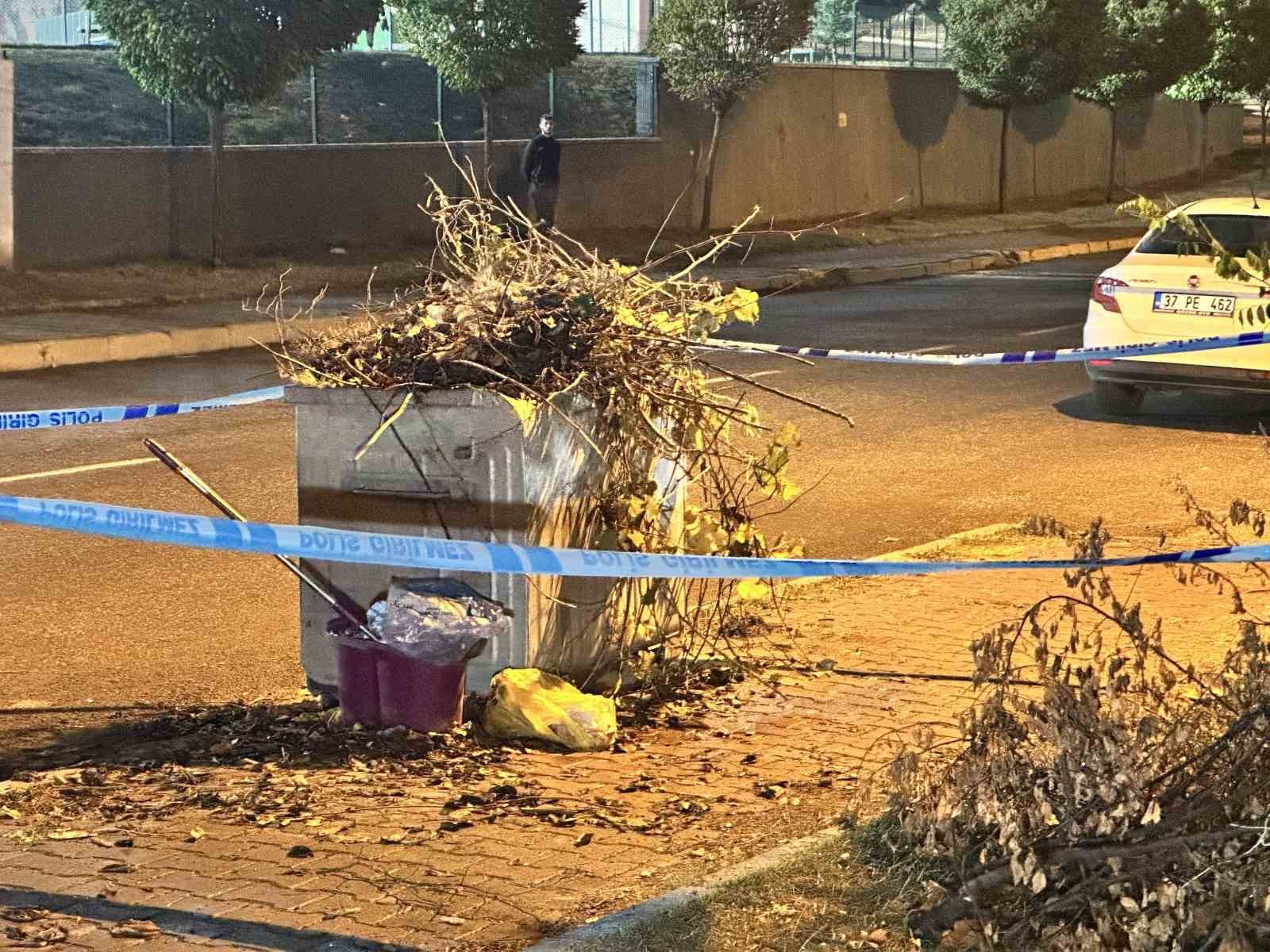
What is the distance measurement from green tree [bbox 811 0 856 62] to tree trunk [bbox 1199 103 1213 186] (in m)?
7.75

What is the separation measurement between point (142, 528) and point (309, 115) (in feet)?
74.0

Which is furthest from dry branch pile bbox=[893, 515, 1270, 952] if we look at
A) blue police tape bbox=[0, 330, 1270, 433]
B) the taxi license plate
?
the taxi license plate

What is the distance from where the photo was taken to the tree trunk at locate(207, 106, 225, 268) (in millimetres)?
21797

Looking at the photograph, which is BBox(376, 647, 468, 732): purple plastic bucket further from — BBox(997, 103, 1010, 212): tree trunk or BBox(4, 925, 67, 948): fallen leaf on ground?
BBox(997, 103, 1010, 212): tree trunk

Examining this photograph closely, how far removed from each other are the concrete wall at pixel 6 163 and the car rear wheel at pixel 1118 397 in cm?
1221

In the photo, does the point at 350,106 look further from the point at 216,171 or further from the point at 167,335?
the point at 167,335

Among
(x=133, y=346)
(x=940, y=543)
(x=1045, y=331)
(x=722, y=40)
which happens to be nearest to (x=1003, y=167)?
(x=722, y=40)

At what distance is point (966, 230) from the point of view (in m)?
31.4

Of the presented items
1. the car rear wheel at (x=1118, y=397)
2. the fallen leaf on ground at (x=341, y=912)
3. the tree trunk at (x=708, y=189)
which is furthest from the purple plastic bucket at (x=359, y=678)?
the tree trunk at (x=708, y=189)

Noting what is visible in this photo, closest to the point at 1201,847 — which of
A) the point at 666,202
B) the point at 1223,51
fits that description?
the point at 666,202

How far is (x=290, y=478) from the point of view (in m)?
10.6

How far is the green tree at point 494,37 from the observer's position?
972 inches

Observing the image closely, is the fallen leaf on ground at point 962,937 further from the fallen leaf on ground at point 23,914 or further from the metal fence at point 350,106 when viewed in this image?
the metal fence at point 350,106

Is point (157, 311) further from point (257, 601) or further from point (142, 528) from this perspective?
point (142, 528)
